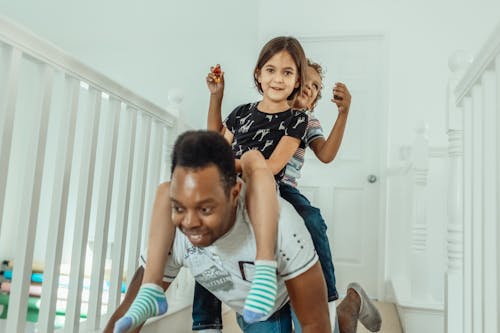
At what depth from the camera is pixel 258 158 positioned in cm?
104

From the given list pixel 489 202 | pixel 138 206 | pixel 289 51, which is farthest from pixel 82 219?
pixel 489 202

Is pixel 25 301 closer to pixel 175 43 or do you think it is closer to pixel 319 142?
pixel 319 142

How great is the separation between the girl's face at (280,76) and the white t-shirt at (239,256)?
370 millimetres

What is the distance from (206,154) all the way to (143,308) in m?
0.33

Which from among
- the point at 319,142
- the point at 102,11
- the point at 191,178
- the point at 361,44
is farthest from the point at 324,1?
the point at 191,178

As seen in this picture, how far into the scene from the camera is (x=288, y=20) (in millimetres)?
3490

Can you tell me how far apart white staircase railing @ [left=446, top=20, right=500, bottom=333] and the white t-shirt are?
0.40 m

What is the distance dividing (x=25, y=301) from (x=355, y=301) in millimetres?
1214

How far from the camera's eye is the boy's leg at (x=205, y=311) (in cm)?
135

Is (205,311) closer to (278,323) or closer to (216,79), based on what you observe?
(278,323)

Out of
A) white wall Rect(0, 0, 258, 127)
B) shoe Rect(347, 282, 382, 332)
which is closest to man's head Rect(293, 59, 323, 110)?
shoe Rect(347, 282, 382, 332)

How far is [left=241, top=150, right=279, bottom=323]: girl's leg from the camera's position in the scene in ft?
2.72

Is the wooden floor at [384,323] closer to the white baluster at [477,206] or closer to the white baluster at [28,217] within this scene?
the white baluster at [477,206]

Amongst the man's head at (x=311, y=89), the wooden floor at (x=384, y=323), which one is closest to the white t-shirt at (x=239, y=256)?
the man's head at (x=311, y=89)
